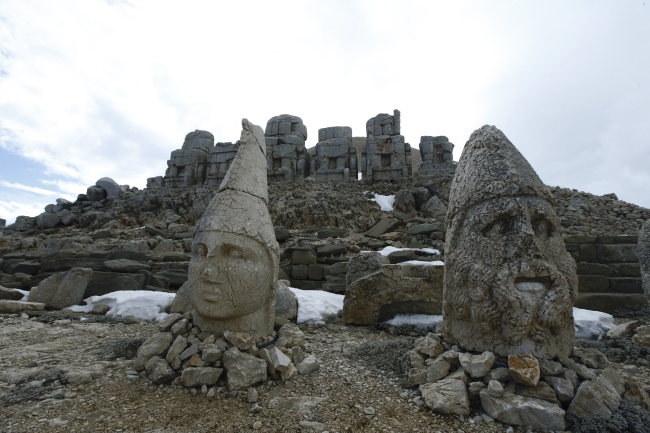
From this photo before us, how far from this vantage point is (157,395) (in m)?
2.70

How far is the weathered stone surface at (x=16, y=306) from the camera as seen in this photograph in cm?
573

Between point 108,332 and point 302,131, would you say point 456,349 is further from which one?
point 302,131

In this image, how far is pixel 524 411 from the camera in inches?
85.5

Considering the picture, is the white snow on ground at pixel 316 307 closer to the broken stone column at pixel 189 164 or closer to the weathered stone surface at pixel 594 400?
the weathered stone surface at pixel 594 400

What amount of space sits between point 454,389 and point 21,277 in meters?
9.78

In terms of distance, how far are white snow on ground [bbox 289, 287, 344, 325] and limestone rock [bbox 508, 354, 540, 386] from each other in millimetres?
3129

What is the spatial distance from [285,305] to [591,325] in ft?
13.0

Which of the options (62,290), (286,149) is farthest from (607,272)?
(286,149)

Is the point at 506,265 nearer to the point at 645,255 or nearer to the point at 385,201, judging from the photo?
the point at 645,255

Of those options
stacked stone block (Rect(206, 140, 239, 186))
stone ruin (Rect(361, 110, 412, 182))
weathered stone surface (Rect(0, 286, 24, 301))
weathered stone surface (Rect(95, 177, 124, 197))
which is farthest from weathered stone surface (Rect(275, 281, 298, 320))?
weathered stone surface (Rect(95, 177, 124, 197))

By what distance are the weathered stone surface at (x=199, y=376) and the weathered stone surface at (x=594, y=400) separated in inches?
95.2

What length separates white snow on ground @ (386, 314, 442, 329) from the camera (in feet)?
16.0

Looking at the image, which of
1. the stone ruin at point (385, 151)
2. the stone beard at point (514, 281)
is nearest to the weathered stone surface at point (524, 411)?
the stone beard at point (514, 281)

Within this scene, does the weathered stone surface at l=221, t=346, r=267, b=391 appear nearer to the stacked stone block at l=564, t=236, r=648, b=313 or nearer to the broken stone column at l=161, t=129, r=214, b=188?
the stacked stone block at l=564, t=236, r=648, b=313
